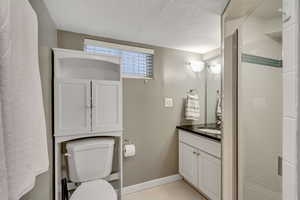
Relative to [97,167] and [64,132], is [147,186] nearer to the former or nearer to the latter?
[97,167]

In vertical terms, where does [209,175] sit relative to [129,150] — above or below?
below

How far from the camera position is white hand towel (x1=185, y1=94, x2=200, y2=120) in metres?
2.27

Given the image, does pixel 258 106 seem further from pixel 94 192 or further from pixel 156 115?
pixel 94 192

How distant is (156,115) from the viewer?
86.4 inches

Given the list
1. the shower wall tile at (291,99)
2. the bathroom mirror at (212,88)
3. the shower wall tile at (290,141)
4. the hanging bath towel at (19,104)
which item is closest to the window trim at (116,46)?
the bathroom mirror at (212,88)

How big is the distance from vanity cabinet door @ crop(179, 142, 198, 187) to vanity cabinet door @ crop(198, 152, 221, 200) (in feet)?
0.31

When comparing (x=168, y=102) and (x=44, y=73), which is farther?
(x=168, y=102)

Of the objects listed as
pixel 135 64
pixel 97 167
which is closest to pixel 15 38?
pixel 97 167

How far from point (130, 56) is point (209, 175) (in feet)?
6.13

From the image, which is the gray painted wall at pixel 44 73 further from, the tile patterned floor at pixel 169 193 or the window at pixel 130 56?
the tile patterned floor at pixel 169 193

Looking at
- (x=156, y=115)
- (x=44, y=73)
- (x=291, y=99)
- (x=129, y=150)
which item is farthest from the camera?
(x=156, y=115)

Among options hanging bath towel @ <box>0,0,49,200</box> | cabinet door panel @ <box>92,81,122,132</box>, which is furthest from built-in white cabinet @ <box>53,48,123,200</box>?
hanging bath towel @ <box>0,0,49,200</box>

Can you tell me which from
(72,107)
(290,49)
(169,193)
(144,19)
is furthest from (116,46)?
(169,193)

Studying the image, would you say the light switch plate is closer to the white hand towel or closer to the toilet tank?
the white hand towel
